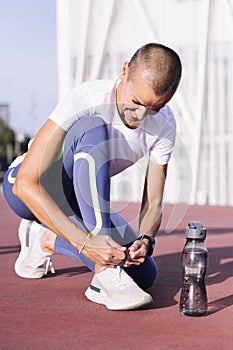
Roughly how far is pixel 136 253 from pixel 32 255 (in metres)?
0.94

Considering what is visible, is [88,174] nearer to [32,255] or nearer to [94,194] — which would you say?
[94,194]

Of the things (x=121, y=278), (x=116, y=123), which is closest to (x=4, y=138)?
(x=116, y=123)

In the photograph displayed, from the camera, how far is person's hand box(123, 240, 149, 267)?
2895 mm

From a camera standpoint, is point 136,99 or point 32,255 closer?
point 136,99

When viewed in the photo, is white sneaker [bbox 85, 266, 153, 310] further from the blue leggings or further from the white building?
the white building

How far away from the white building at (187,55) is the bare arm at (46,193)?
26.2 feet

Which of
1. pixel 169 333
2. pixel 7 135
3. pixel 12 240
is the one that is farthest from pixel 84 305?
pixel 7 135

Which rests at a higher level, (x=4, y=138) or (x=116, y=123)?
(x=116, y=123)

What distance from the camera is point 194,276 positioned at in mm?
2938

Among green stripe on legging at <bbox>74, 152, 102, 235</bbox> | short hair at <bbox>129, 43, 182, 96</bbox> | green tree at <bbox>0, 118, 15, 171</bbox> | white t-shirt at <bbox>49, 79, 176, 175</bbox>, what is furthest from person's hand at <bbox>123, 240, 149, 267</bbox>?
green tree at <bbox>0, 118, 15, 171</bbox>

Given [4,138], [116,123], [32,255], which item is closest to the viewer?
[116,123]

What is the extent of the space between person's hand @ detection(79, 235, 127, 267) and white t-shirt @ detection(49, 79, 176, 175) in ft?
1.25

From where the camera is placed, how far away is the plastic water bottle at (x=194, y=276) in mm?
2893

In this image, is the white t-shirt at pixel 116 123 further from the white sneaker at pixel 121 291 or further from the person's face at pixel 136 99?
the white sneaker at pixel 121 291
